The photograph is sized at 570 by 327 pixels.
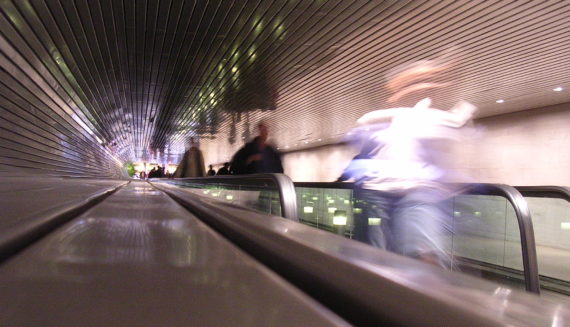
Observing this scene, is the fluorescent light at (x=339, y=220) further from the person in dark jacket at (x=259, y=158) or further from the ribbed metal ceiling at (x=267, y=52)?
the ribbed metal ceiling at (x=267, y=52)

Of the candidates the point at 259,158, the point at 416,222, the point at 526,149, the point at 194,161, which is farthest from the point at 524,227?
the point at 526,149

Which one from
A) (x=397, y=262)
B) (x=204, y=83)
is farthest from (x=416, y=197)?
(x=204, y=83)

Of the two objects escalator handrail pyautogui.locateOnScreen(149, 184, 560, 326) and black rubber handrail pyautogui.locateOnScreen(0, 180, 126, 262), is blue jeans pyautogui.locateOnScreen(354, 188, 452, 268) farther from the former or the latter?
black rubber handrail pyautogui.locateOnScreen(0, 180, 126, 262)

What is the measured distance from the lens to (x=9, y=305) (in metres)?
0.61

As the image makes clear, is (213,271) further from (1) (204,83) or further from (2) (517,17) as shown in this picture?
(1) (204,83)

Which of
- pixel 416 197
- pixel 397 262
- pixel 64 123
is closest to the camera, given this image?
pixel 397 262

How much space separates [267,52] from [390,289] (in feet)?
31.5

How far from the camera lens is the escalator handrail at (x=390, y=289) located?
518 millimetres

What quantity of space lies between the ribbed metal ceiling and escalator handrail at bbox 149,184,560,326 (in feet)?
22.1

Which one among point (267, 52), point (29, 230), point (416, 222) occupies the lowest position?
point (416, 222)

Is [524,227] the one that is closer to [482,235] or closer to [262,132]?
[482,235]

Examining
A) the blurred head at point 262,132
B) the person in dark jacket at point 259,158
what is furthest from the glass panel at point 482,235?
the blurred head at point 262,132

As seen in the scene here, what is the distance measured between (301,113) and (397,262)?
1577 cm

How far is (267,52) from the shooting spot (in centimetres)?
976
